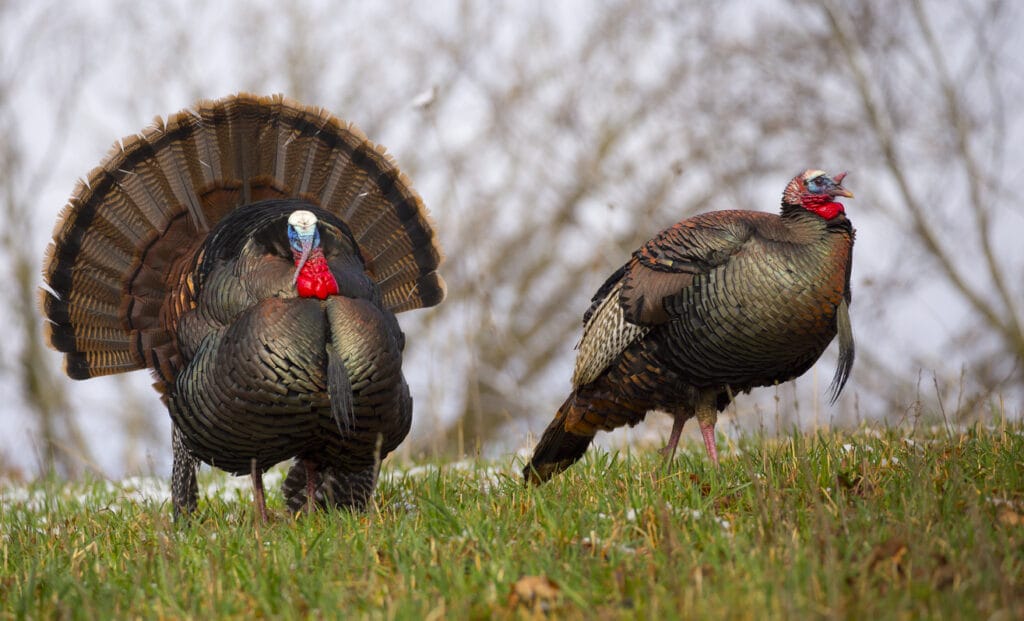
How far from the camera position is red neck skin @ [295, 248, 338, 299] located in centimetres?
428

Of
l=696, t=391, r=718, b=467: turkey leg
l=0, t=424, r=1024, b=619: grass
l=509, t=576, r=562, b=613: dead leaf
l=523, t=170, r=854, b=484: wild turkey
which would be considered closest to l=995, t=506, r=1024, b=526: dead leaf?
l=0, t=424, r=1024, b=619: grass

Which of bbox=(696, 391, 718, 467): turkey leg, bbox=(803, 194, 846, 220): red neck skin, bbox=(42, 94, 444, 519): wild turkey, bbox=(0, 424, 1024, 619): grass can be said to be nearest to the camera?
bbox=(0, 424, 1024, 619): grass

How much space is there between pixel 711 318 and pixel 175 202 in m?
2.73

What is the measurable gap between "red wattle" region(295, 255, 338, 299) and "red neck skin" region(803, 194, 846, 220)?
2100 mm

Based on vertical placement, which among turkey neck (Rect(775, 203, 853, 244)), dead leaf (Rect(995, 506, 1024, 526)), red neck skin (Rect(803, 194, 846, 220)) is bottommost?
dead leaf (Rect(995, 506, 1024, 526))

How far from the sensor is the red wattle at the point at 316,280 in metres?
4.28

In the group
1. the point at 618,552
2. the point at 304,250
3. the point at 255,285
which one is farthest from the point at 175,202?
the point at 618,552

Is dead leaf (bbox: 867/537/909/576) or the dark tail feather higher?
the dark tail feather

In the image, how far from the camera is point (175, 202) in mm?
5262

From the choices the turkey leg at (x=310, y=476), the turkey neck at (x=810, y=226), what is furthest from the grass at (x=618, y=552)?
the turkey neck at (x=810, y=226)

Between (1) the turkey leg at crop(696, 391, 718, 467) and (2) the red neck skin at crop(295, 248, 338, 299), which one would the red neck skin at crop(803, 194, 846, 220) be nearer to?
(1) the turkey leg at crop(696, 391, 718, 467)

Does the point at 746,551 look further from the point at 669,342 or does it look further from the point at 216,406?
the point at 216,406

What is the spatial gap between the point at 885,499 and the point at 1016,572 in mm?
757

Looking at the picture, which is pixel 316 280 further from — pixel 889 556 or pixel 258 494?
pixel 889 556
